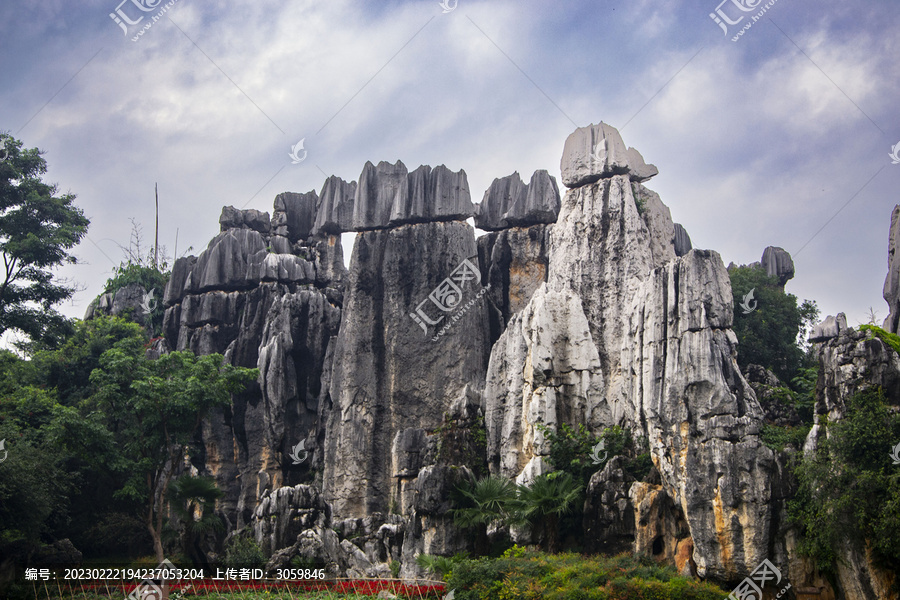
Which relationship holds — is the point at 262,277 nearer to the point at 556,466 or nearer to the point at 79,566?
the point at 79,566

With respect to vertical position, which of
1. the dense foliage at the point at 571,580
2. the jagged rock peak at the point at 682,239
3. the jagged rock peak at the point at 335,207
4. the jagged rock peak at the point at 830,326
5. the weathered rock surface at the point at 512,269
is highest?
the jagged rock peak at the point at 335,207

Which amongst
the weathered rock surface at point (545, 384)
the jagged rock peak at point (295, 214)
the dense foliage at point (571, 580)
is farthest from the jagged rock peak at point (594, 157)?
the jagged rock peak at point (295, 214)

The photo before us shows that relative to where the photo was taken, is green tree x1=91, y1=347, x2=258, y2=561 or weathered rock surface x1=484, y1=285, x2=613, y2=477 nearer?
weathered rock surface x1=484, y1=285, x2=613, y2=477

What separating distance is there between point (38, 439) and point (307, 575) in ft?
30.1

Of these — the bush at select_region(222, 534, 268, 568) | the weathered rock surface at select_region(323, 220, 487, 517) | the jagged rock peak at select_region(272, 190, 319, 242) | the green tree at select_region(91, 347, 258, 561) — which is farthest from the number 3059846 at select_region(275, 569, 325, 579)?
the jagged rock peak at select_region(272, 190, 319, 242)

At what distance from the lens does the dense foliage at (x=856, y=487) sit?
14.7 metres

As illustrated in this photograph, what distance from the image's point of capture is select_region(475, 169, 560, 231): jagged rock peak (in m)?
29.6

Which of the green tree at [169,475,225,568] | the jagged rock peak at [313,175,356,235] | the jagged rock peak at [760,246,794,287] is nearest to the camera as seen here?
the green tree at [169,475,225,568]

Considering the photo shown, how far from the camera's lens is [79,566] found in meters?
23.0

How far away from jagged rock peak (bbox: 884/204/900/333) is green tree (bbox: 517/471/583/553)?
28.3ft

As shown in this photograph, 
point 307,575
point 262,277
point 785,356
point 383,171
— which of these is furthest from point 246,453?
point 785,356

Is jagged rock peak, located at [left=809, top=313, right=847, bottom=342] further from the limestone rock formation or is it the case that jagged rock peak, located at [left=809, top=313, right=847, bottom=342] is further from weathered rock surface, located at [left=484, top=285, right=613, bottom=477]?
the limestone rock formation

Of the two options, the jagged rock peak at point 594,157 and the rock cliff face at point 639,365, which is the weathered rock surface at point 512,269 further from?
the jagged rock peak at point 594,157

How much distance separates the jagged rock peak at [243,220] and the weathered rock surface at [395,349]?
7.40m
